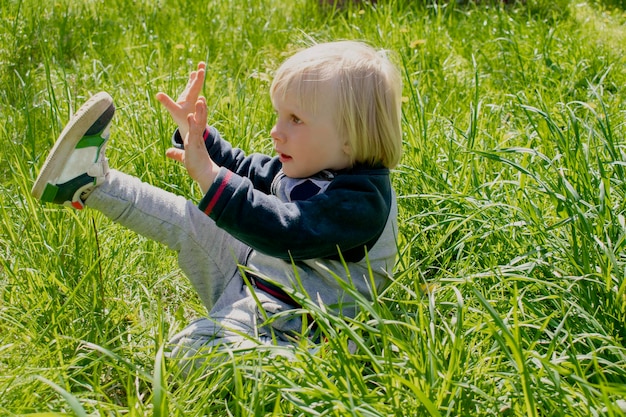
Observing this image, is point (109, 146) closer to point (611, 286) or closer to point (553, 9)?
point (611, 286)

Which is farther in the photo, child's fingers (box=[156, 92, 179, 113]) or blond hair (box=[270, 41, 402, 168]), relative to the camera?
child's fingers (box=[156, 92, 179, 113])

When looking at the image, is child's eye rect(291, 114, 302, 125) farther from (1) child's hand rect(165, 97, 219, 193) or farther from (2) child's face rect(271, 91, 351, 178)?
(1) child's hand rect(165, 97, 219, 193)

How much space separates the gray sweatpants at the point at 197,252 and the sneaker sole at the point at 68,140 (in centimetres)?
12

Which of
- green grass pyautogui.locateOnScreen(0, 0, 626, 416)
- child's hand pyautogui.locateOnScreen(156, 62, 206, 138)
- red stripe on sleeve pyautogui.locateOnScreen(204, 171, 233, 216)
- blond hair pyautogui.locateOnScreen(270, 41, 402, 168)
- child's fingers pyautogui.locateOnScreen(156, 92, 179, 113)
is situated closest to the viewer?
green grass pyautogui.locateOnScreen(0, 0, 626, 416)

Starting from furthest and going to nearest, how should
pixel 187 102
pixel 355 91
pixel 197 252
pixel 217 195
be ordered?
pixel 187 102 < pixel 197 252 < pixel 355 91 < pixel 217 195

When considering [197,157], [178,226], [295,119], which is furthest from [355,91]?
[178,226]

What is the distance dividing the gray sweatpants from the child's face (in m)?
0.30

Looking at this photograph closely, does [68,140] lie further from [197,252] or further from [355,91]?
[355,91]

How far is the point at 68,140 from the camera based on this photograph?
195cm

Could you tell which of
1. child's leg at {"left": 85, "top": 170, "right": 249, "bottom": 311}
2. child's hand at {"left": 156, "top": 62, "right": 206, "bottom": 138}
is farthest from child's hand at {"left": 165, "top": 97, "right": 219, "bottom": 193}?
child's hand at {"left": 156, "top": 62, "right": 206, "bottom": 138}

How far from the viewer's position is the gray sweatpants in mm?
1952

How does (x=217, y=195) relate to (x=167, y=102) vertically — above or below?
below

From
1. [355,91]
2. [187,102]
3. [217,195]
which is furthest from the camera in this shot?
[187,102]

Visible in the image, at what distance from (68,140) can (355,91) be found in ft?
2.44
